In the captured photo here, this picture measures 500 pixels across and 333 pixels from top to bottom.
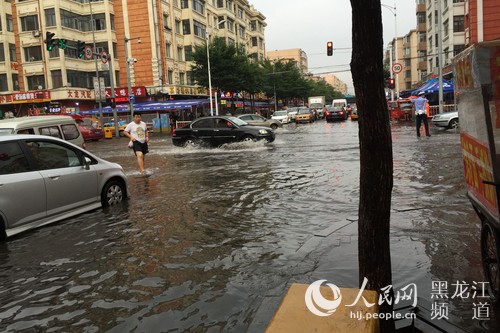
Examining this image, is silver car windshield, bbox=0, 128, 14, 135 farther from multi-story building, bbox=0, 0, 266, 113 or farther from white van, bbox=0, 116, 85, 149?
multi-story building, bbox=0, 0, 266, 113

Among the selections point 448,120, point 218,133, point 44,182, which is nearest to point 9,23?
point 218,133

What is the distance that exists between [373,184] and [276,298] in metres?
1.72

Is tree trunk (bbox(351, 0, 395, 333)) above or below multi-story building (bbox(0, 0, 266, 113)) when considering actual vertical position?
below

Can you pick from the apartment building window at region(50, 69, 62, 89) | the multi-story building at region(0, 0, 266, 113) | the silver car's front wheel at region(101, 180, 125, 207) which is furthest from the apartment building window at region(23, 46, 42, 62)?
the silver car's front wheel at region(101, 180, 125, 207)

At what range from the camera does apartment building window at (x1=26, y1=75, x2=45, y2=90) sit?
4862cm

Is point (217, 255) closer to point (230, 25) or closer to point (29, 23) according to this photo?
point (29, 23)

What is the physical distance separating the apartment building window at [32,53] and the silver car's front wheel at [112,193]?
149ft

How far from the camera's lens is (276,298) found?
13.9 ft

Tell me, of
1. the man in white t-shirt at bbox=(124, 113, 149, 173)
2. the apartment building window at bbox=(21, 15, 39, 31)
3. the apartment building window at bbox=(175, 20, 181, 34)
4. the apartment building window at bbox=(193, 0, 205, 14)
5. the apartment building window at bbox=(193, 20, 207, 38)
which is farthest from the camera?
the apartment building window at bbox=(193, 0, 205, 14)

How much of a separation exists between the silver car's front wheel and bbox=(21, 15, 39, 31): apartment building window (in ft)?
152

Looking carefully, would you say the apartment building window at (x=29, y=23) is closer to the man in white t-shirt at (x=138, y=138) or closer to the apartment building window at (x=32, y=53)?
the apartment building window at (x=32, y=53)

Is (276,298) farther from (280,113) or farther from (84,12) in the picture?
(84,12)

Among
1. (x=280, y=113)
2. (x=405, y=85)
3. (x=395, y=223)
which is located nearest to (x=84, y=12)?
(x=280, y=113)

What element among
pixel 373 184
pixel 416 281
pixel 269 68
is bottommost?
pixel 416 281
